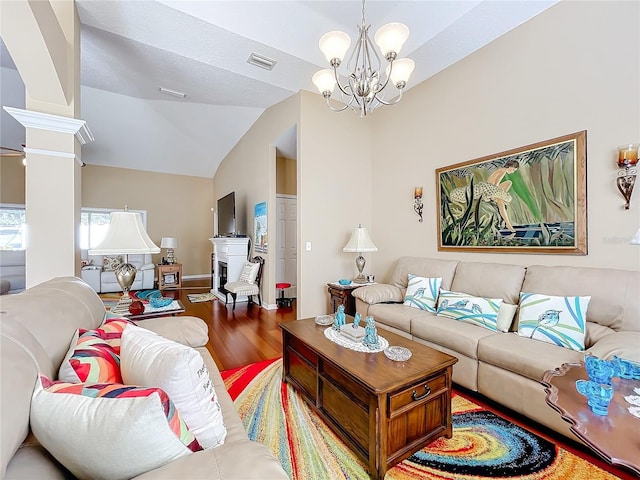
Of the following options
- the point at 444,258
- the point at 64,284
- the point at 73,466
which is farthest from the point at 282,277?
the point at 73,466

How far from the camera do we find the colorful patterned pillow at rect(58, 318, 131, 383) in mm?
908

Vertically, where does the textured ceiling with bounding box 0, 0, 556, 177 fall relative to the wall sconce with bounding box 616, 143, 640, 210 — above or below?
above

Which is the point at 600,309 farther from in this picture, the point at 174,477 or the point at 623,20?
the point at 174,477

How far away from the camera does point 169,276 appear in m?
6.86

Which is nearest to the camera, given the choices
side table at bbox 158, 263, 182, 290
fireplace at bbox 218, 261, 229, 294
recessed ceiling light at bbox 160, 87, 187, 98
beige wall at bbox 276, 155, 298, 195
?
recessed ceiling light at bbox 160, 87, 187, 98

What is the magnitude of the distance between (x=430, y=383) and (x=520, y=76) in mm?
2860

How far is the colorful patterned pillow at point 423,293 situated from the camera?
2855 mm

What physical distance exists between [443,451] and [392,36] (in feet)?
8.58

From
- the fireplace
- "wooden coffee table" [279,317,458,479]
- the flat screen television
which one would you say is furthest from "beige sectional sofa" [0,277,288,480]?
the flat screen television

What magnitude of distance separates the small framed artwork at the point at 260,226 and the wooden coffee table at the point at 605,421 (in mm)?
4188

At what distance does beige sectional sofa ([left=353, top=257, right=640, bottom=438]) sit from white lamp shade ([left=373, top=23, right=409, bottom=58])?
2.03 m

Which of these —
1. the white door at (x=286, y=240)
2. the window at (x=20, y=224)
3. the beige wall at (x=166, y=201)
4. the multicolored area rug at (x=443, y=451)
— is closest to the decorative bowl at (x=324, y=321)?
the multicolored area rug at (x=443, y=451)

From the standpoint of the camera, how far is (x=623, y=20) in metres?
2.05

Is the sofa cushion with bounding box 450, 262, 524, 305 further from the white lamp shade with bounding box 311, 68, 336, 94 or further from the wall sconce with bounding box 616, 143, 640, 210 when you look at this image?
the white lamp shade with bounding box 311, 68, 336, 94
